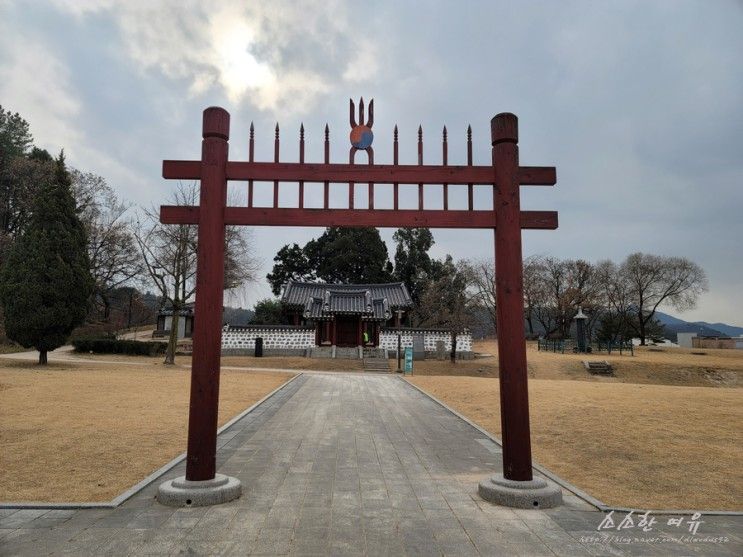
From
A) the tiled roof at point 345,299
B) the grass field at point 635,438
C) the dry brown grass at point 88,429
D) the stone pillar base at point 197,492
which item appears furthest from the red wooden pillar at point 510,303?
the tiled roof at point 345,299

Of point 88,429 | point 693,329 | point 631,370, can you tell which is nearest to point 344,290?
point 631,370

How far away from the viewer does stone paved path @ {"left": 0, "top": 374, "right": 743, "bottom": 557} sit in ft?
12.9

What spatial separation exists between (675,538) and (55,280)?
23696 millimetres

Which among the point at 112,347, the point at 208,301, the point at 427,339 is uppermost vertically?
the point at 208,301

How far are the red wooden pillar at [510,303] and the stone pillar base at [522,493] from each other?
0.32ft

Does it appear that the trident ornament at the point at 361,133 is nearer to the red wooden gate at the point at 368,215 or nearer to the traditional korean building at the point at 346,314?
the red wooden gate at the point at 368,215

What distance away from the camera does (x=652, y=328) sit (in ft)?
163

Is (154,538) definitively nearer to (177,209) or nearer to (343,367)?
(177,209)

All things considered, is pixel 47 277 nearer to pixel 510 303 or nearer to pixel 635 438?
pixel 510 303

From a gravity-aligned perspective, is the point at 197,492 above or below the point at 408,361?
below

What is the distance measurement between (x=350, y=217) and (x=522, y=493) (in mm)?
3367

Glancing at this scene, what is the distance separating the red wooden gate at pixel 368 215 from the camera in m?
5.26

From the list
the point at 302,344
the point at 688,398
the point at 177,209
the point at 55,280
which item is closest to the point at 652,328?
the point at 302,344

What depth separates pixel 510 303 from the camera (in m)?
5.43
